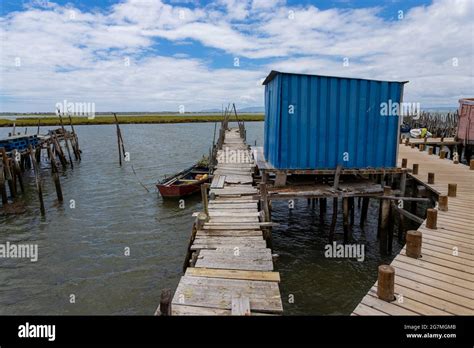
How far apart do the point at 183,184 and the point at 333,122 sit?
10.7 m

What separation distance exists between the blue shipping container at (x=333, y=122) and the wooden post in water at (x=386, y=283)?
6.46 m

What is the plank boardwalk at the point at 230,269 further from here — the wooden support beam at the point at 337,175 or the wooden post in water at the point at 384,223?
the wooden post in water at the point at 384,223

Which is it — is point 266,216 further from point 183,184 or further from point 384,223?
point 183,184

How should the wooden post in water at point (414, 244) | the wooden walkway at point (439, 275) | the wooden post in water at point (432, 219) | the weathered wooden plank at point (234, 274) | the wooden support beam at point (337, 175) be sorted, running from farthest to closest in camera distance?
the wooden support beam at point (337, 175) → the wooden post in water at point (432, 219) → the wooden post in water at point (414, 244) → the weathered wooden plank at point (234, 274) → the wooden walkway at point (439, 275)

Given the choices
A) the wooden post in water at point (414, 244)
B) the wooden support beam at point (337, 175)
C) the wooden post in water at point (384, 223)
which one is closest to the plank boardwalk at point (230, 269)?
the wooden support beam at point (337, 175)

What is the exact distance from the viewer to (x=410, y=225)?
15.6 meters

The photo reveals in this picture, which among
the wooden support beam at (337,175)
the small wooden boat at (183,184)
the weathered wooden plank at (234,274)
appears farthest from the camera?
the small wooden boat at (183,184)

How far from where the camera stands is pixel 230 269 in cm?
741

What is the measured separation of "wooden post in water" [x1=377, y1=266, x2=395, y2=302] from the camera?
5652 mm

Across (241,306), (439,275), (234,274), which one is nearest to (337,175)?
(439,275)

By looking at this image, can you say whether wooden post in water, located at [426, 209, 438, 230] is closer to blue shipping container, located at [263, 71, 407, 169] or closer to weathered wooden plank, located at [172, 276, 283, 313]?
blue shipping container, located at [263, 71, 407, 169]

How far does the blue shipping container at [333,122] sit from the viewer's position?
11367 mm
